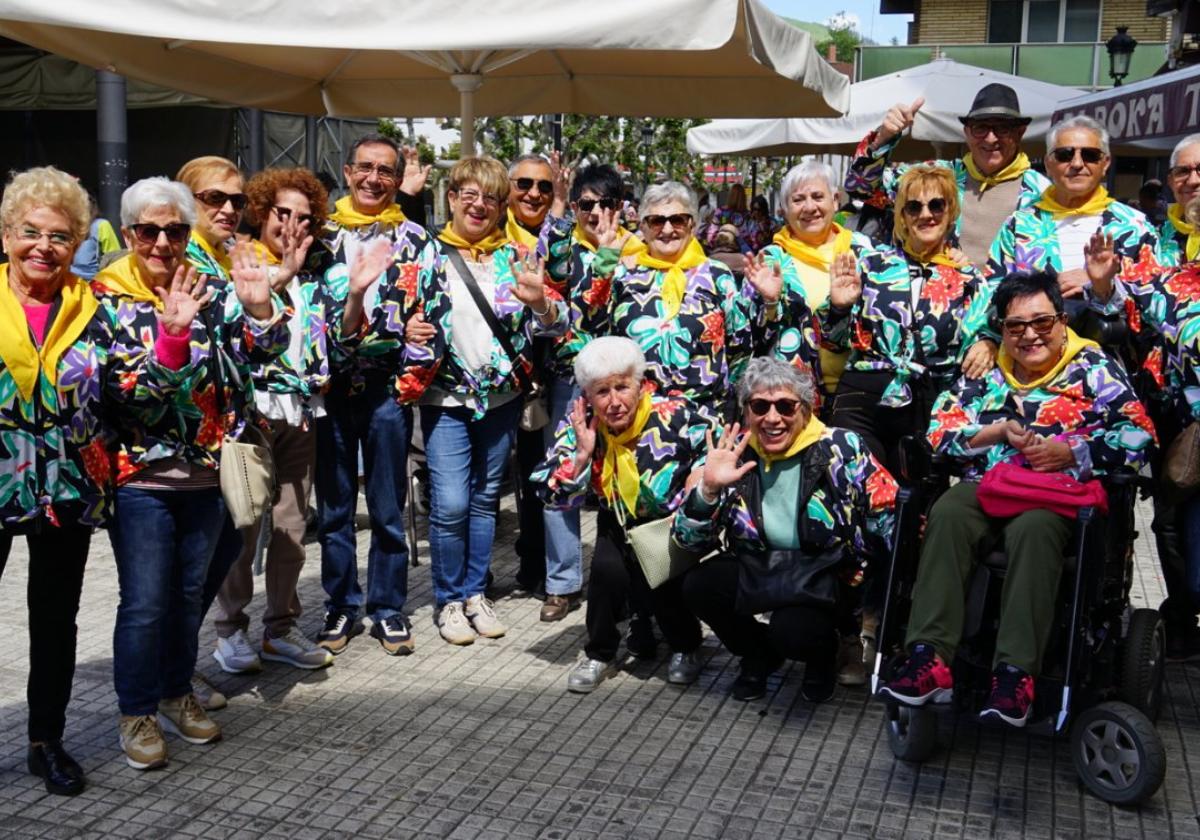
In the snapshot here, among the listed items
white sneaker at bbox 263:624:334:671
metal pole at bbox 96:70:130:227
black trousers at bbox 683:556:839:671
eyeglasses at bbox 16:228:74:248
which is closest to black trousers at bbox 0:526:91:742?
eyeglasses at bbox 16:228:74:248

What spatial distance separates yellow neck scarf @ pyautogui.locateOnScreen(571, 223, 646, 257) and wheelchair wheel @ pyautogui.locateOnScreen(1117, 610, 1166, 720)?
7.92 feet

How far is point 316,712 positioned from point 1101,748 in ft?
8.68

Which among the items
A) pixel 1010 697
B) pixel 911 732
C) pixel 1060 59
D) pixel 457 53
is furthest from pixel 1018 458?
pixel 1060 59

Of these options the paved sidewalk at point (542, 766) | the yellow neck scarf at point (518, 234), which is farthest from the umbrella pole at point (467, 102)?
the paved sidewalk at point (542, 766)

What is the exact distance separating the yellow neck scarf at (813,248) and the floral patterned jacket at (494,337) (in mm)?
965

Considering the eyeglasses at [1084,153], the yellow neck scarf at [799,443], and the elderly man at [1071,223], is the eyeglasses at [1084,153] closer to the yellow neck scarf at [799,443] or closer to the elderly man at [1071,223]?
the elderly man at [1071,223]

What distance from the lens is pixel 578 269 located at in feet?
19.0

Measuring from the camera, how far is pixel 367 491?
5.51 meters

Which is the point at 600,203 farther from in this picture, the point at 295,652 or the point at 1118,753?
the point at 1118,753

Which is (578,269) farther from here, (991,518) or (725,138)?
(725,138)

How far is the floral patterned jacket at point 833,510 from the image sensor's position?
4.64 meters

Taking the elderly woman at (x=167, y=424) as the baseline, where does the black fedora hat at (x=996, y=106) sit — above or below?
above

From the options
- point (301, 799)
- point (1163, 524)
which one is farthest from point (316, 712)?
point (1163, 524)

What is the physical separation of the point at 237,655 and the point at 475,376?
56.4 inches
